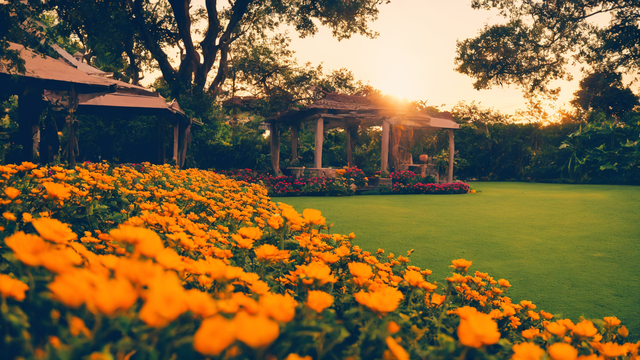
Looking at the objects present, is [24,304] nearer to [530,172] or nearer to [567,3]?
[567,3]

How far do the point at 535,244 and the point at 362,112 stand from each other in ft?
33.1

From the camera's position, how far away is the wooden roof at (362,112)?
46.1ft

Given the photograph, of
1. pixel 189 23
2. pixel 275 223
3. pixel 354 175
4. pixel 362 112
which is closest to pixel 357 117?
pixel 362 112

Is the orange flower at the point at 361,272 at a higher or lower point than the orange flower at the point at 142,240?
lower

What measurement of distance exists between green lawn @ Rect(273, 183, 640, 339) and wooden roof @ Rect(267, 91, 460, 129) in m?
6.10

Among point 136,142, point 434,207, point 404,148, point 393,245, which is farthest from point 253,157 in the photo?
point 393,245

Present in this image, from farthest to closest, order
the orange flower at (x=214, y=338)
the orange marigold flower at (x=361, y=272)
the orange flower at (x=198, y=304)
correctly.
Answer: the orange marigold flower at (x=361, y=272)
the orange flower at (x=198, y=304)
the orange flower at (x=214, y=338)

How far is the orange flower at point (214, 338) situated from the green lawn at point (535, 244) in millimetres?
2154

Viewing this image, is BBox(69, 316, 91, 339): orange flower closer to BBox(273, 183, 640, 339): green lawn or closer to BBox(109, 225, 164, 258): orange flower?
BBox(109, 225, 164, 258): orange flower

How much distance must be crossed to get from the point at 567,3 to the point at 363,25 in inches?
349

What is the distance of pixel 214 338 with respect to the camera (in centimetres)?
53

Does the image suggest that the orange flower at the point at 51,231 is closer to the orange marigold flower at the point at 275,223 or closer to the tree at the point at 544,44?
the orange marigold flower at the point at 275,223

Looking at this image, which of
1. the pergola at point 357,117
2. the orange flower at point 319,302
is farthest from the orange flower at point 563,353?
the pergola at point 357,117

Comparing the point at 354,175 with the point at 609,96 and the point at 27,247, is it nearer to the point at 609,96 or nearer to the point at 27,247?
the point at 27,247
